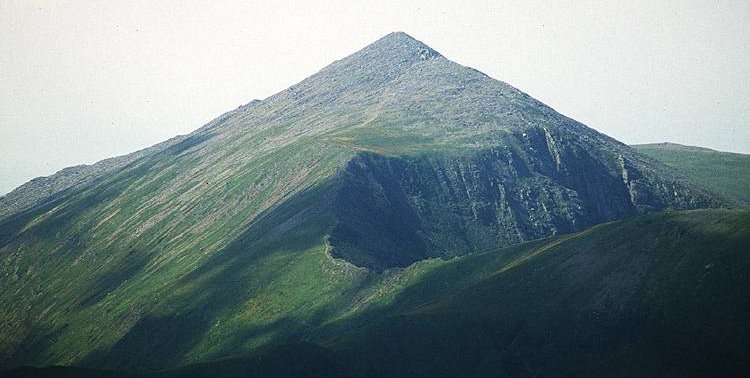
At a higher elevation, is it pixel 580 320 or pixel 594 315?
pixel 594 315

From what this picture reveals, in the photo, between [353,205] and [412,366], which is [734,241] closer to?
[412,366]

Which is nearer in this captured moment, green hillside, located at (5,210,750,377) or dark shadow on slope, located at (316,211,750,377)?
dark shadow on slope, located at (316,211,750,377)

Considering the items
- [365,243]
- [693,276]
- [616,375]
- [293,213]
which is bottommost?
[616,375]

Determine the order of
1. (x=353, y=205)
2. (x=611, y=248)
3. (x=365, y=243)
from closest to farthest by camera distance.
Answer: (x=611, y=248) → (x=365, y=243) → (x=353, y=205)

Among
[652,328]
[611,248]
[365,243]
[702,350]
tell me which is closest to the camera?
[702,350]

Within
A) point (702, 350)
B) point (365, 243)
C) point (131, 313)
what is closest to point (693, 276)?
point (702, 350)

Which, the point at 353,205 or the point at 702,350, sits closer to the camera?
the point at 702,350

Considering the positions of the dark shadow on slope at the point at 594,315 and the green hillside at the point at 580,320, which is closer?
the dark shadow on slope at the point at 594,315

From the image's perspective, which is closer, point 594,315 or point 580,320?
point 594,315
